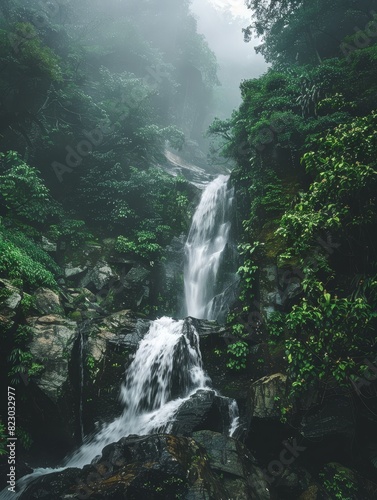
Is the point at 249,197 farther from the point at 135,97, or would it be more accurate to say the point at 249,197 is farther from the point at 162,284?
the point at 135,97

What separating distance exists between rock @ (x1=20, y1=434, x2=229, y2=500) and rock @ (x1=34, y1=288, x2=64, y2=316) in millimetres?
4594

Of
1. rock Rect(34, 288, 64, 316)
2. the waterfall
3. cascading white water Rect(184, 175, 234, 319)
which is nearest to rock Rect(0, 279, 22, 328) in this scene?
rock Rect(34, 288, 64, 316)

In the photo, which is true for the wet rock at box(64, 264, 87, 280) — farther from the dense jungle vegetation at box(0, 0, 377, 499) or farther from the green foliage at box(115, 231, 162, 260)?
the green foliage at box(115, 231, 162, 260)

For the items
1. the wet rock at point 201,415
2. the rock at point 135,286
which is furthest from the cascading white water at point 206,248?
the wet rock at point 201,415

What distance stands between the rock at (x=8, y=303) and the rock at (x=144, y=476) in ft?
12.0

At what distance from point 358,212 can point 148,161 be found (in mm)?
14829

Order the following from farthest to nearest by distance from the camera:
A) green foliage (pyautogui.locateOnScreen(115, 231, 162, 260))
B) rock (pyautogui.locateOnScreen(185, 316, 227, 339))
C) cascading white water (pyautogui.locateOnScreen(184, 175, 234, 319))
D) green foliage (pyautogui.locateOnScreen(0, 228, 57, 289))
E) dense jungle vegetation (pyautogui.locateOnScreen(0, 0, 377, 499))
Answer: green foliage (pyautogui.locateOnScreen(115, 231, 162, 260)) < cascading white water (pyautogui.locateOnScreen(184, 175, 234, 319)) < rock (pyautogui.locateOnScreen(185, 316, 227, 339)) < green foliage (pyautogui.locateOnScreen(0, 228, 57, 289)) < dense jungle vegetation (pyautogui.locateOnScreen(0, 0, 377, 499))

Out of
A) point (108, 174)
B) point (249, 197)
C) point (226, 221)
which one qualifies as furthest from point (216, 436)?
point (108, 174)

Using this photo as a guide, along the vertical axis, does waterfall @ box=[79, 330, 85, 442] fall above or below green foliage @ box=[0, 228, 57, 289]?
below

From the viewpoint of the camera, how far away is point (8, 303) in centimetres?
744

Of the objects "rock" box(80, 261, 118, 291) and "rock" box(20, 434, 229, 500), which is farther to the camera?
"rock" box(80, 261, 118, 291)

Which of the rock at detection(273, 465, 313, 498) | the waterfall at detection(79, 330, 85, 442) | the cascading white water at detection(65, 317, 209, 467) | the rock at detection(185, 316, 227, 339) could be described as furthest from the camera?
the rock at detection(185, 316, 227, 339)

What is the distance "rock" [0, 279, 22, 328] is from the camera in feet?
23.6

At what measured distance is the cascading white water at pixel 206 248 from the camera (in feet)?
47.6
